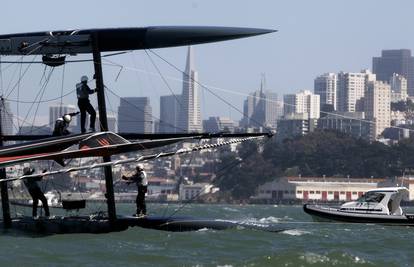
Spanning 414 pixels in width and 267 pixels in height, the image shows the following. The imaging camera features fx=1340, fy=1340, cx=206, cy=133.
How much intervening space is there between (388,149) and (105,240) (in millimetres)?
145652

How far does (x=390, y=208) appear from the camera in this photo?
45.6 metres

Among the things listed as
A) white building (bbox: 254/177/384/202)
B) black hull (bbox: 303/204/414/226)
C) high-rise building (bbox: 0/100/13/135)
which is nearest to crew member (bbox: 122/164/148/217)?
high-rise building (bbox: 0/100/13/135)

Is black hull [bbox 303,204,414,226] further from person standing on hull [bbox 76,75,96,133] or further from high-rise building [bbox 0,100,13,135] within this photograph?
person standing on hull [bbox 76,75,96,133]

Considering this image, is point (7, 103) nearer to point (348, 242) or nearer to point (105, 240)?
point (105, 240)

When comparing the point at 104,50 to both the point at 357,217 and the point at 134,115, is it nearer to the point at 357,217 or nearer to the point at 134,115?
the point at 357,217

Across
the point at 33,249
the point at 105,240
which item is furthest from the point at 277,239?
the point at 33,249

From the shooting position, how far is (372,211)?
146 ft

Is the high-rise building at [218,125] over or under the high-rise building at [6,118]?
over

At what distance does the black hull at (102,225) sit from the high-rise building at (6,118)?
259 cm

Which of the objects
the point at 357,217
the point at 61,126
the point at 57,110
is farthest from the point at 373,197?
the point at 61,126

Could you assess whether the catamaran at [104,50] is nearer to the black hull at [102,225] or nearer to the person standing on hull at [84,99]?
the black hull at [102,225]

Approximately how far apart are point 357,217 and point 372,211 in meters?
0.84

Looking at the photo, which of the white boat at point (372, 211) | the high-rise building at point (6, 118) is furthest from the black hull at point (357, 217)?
the high-rise building at point (6, 118)

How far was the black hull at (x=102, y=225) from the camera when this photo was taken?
93.1ft
